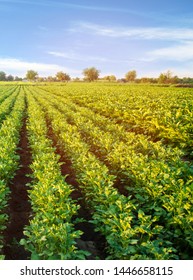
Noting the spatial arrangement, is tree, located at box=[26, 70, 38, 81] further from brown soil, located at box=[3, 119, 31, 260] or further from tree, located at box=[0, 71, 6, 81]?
brown soil, located at box=[3, 119, 31, 260]

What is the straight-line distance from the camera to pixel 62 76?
5118 inches

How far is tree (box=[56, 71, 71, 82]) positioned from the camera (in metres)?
130

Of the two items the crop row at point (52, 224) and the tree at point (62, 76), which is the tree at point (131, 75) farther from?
the crop row at point (52, 224)

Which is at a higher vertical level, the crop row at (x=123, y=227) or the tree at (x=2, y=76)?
the tree at (x=2, y=76)

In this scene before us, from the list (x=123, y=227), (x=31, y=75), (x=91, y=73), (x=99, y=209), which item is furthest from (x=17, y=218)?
(x=31, y=75)

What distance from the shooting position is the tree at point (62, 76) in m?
130

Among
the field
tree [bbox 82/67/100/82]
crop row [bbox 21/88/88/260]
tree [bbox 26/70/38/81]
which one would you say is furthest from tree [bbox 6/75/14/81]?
crop row [bbox 21/88/88/260]

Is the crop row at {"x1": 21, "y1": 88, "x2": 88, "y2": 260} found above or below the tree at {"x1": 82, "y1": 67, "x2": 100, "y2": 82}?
below

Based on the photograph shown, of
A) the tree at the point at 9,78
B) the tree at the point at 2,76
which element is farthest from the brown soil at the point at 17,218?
the tree at the point at 9,78

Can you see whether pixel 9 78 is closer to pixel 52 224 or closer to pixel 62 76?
pixel 62 76

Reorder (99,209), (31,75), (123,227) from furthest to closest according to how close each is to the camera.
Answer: (31,75) < (99,209) < (123,227)

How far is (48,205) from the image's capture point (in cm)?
476
